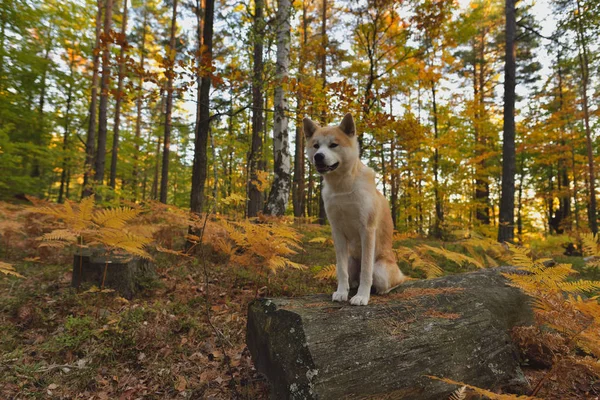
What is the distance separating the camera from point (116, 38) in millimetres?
4289

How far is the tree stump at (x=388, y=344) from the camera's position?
2.17 meters

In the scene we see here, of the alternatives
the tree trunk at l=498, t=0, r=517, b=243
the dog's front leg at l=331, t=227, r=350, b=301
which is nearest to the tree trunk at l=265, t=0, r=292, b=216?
the dog's front leg at l=331, t=227, r=350, b=301

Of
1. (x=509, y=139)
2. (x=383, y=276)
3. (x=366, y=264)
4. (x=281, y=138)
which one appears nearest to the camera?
(x=366, y=264)

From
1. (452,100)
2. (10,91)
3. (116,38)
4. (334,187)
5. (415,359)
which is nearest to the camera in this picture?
(415,359)

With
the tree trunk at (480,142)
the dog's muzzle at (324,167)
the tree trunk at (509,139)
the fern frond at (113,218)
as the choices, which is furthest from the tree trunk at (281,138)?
the tree trunk at (480,142)

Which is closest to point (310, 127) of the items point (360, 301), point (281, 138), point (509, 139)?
point (360, 301)

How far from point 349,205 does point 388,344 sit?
4.37 feet

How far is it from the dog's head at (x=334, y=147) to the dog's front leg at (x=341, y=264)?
0.75 m

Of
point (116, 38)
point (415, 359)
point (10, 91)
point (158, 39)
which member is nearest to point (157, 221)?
point (116, 38)

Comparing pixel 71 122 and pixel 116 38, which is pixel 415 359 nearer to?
pixel 116 38

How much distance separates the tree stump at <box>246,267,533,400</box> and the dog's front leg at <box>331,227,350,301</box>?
0.60 feet

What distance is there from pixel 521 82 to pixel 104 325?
25379mm

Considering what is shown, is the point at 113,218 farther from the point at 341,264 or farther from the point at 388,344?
the point at 388,344

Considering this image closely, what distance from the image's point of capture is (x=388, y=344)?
7.73 ft
